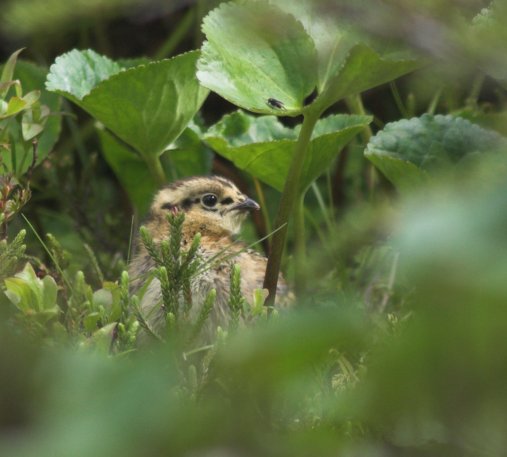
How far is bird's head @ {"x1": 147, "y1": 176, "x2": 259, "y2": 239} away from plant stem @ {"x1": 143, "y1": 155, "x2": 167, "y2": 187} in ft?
0.19

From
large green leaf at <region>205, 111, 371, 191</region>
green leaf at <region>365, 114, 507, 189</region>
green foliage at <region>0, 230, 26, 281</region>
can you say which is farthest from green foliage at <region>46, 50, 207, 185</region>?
green foliage at <region>0, 230, 26, 281</region>

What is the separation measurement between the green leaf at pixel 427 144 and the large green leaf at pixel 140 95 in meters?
0.54

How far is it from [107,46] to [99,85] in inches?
64.1

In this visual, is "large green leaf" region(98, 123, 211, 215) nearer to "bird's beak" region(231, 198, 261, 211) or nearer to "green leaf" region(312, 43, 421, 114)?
"bird's beak" region(231, 198, 261, 211)

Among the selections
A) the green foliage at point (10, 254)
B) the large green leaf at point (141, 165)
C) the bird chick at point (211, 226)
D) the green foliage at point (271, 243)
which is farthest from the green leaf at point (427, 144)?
the green foliage at point (10, 254)

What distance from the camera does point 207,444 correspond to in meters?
0.53

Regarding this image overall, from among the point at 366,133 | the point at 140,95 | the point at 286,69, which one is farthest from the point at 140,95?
the point at 366,133

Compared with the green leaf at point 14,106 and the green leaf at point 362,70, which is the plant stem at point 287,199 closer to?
the green leaf at point 362,70

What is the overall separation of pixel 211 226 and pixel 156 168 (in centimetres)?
24

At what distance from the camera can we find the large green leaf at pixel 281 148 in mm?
2447

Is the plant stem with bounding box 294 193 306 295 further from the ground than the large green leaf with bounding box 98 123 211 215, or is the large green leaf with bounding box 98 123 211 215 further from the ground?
the large green leaf with bounding box 98 123 211 215

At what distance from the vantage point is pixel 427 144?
2.48 m

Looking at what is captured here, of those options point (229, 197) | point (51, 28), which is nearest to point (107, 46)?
point (229, 197)

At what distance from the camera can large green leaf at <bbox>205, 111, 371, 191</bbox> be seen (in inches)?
96.3
